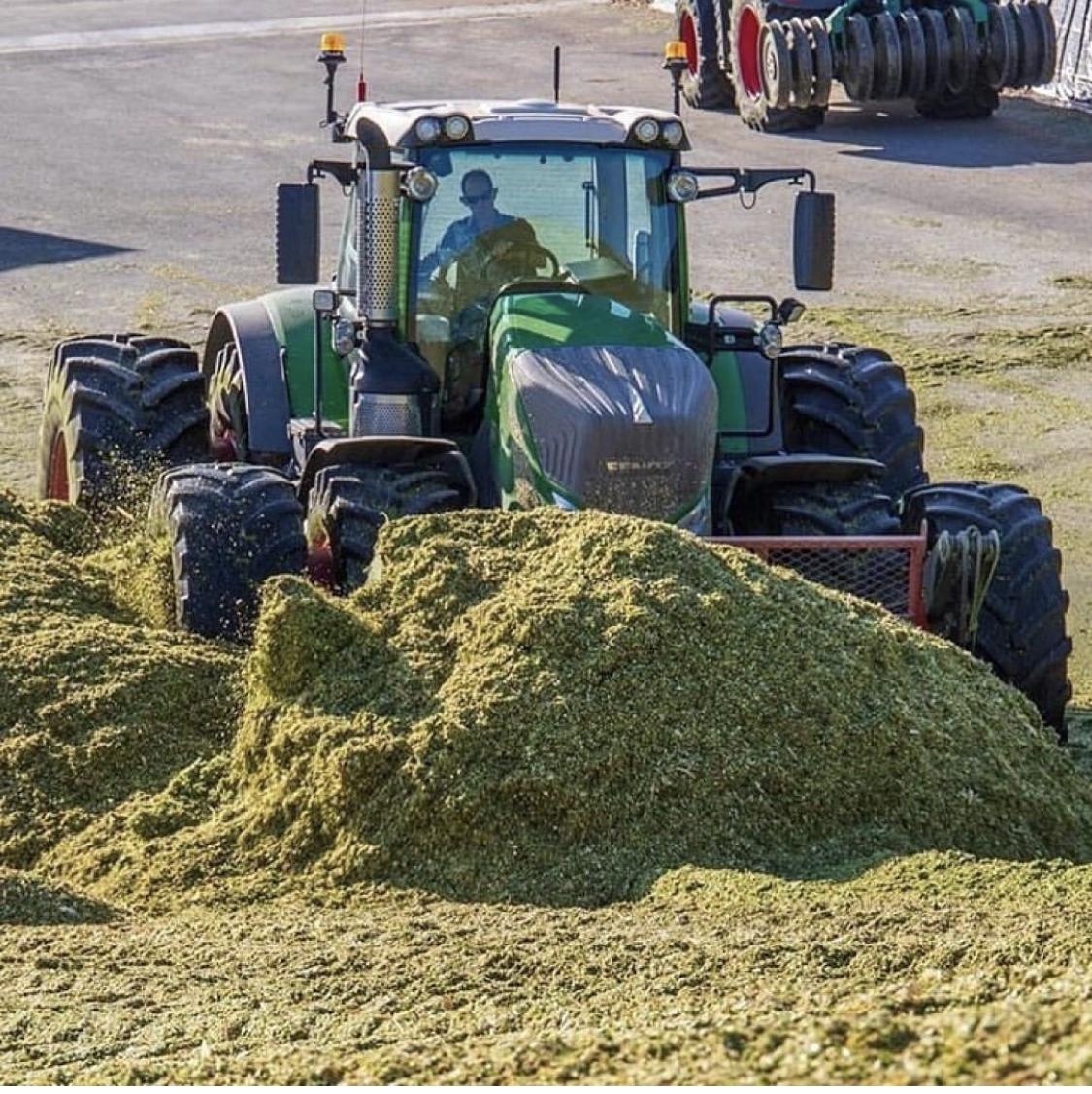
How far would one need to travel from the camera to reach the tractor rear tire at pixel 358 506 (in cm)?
821

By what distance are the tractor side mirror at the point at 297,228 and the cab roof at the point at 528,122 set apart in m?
0.37

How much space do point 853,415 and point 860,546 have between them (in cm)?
146

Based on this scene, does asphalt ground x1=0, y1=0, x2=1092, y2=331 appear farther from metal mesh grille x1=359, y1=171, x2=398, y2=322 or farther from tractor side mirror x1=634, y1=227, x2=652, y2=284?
tractor side mirror x1=634, y1=227, x2=652, y2=284

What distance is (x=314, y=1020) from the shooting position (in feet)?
19.2

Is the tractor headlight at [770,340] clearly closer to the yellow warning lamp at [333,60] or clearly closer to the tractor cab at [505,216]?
the tractor cab at [505,216]

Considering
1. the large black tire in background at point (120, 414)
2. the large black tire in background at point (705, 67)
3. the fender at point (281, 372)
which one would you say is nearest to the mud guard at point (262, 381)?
the fender at point (281, 372)

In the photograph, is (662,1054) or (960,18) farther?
(960,18)

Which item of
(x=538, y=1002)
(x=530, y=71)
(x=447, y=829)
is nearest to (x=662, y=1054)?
(x=538, y=1002)

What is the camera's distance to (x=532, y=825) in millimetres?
6988

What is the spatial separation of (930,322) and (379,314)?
27.5ft

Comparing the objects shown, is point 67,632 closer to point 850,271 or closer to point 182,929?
point 182,929

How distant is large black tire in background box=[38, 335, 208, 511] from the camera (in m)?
9.99

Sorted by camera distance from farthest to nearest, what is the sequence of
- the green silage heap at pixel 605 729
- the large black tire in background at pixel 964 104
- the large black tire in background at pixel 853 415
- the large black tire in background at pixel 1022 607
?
the large black tire in background at pixel 964 104, the large black tire in background at pixel 853 415, the large black tire in background at pixel 1022 607, the green silage heap at pixel 605 729

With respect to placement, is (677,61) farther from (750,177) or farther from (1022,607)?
(1022,607)
